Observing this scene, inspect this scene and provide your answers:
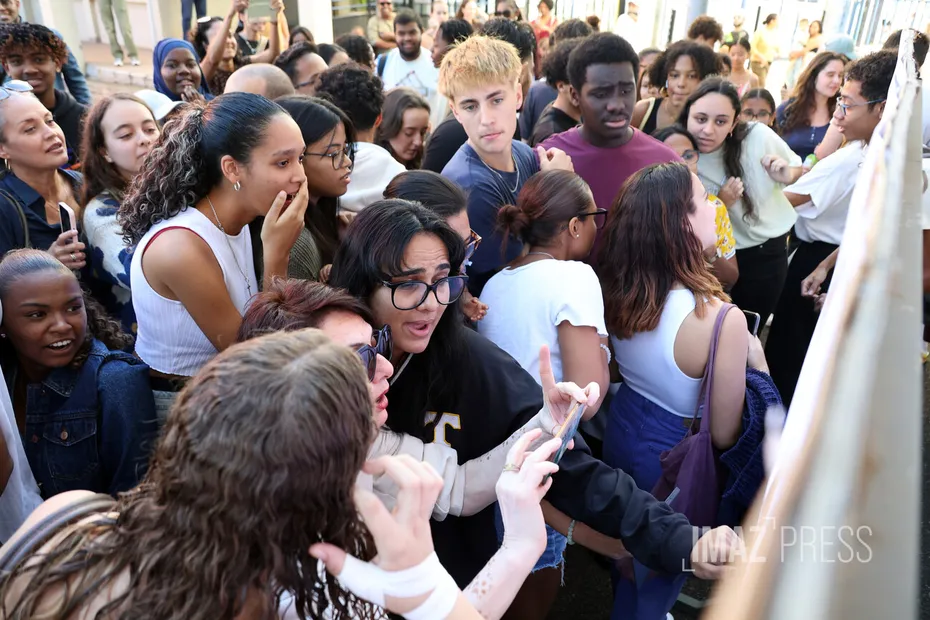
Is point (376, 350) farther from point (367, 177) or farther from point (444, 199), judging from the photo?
point (367, 177)

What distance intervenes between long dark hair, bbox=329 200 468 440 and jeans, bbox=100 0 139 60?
980cm

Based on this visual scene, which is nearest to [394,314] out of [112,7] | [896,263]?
[896,263]

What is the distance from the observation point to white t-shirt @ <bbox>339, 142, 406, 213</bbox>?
9.71 feet

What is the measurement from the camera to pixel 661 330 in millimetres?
2082

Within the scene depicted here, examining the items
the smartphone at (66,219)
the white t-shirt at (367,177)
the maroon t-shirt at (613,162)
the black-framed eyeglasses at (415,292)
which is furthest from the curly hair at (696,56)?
the smartphone at (66,219)

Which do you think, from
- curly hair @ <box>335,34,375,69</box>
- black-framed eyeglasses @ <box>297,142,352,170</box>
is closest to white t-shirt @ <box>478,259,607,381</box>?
black-framed eyeglasses @ <box>297,142,352,170</box>

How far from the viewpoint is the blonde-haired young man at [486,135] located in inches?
109

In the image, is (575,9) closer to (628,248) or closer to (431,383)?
(628,248)

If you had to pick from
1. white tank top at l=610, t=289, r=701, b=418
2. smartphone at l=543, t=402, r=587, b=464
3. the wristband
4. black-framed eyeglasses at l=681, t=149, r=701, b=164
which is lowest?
white tank top at l=610, t=289, r=701, b=418

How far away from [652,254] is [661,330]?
0.87ft

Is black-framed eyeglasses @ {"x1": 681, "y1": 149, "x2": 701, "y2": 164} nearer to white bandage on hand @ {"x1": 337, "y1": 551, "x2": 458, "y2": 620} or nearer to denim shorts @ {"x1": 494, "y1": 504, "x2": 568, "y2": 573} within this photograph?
denim shorts @ {"x1": 494, "y1": 504, "x2": 568, "y2": 573}

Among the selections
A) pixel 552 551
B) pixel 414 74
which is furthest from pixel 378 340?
pixel 414 74

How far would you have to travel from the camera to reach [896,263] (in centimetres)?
62

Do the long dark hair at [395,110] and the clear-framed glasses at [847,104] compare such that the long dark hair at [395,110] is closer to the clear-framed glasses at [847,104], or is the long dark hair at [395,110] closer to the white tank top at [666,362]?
the white tank top at [666,362]
